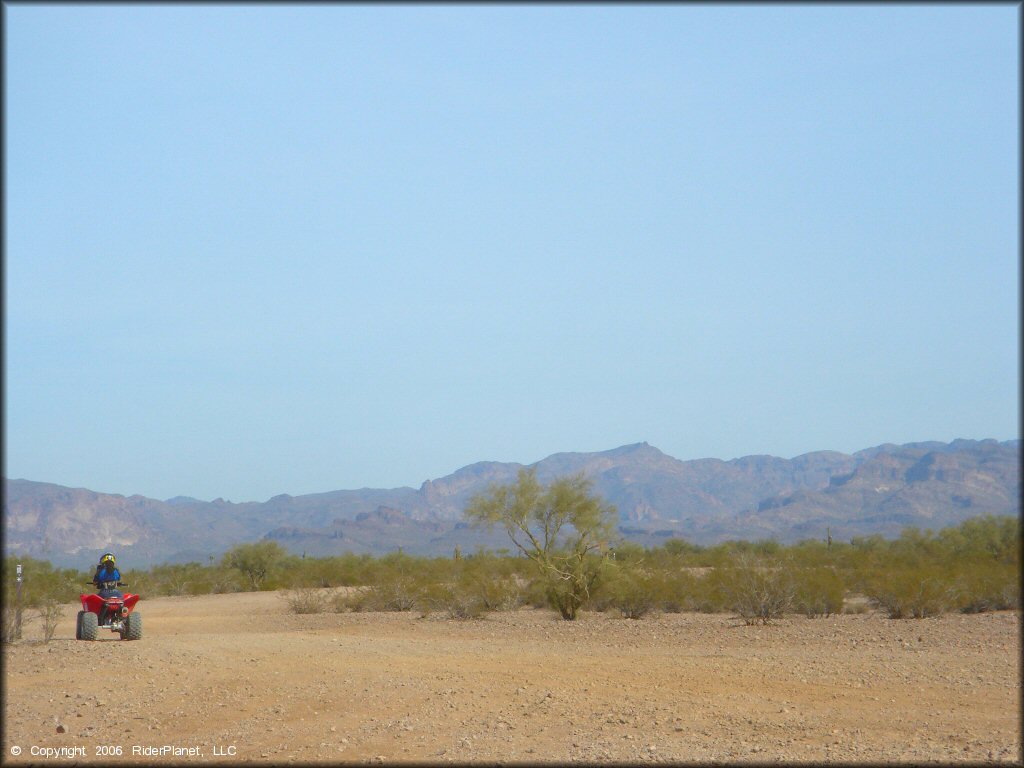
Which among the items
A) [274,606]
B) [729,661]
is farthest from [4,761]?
[274,606]

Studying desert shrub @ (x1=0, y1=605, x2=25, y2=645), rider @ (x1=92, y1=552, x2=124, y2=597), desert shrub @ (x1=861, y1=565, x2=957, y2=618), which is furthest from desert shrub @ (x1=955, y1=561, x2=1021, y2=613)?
desert shrub @ (x1=0, y1=605, x2=25, y2=645)

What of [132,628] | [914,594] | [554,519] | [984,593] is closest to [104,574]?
[132,628]

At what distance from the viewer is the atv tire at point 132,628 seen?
A: 20.6 meters

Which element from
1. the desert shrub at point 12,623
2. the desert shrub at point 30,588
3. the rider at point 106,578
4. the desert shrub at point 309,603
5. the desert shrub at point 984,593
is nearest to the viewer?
the desert shrub at point 12,623

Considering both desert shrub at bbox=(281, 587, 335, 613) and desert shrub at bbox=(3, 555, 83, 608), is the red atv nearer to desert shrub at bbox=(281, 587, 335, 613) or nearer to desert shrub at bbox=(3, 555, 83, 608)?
desert shrub at bbox=(3, 555, 83, 608)

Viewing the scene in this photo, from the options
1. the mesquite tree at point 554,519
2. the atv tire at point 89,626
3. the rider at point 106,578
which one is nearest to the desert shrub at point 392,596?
the mesquite tree at point 554,519

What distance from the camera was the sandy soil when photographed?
39.2ft

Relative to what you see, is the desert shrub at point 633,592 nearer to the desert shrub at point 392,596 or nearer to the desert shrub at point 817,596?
the desert shrub at point 817,596

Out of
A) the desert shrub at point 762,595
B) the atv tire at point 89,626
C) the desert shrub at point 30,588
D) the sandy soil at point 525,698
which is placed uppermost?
the desert shrub at point 30,588

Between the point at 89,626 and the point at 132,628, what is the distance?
841 mm

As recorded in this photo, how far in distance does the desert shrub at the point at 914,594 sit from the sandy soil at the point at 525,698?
138 inches

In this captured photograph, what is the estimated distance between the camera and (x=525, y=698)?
14.8 m

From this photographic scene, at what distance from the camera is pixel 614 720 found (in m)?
13.3

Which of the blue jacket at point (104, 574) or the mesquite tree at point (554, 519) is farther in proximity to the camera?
the mesquite tree at point (554, 519)
